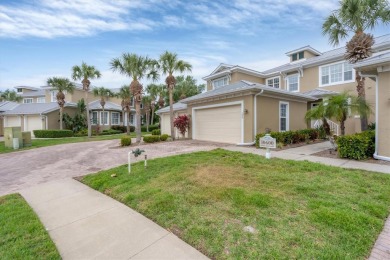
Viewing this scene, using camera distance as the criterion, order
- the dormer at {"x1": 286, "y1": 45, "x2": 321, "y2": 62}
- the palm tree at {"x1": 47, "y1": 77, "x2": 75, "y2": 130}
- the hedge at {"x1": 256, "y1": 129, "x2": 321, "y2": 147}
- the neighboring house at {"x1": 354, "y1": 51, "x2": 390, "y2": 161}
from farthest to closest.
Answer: the palm tree at {"x1": 47, "y1": 77, "x2": 75, "y2": 130}
the dormer at {"x1": 286, "y1": 45, "x2": 321, "y2": 62}
the hedge at {"x1": 256, "y1": 129, "x2": 321, "y2": 147}
the neighboring house at {"x1": 354, "y1": 51, "x2": 390, "y2": 161}

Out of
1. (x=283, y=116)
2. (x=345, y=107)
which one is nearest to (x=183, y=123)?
(x=283, y=116)

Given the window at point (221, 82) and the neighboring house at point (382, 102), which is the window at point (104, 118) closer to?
the window at point (221, 82)

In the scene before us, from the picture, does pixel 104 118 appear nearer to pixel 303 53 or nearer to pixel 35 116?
pixel 35 116

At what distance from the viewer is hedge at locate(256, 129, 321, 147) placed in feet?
35.7

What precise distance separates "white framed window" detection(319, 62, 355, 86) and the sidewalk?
59.9 feet

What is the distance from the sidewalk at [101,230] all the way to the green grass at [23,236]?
0.12 metres

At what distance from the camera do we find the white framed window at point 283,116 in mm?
13266

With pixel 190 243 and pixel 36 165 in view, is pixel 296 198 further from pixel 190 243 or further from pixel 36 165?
pixel 36 165

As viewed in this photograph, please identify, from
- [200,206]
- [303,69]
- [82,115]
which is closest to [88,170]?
[200,206]

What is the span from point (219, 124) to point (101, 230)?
1121 centimetres

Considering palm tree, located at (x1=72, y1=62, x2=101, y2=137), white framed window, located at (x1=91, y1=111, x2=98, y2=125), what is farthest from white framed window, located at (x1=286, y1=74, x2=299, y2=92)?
white framed window, located at (x1=91, y1=111, x2=98, y2=125)

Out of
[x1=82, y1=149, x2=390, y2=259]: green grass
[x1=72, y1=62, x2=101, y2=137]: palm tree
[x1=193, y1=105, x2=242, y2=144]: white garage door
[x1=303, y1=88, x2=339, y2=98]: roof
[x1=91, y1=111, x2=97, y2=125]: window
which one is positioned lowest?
[x1=82, y1=149, x2=390, y2=259]: green grass

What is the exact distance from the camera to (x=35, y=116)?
86.1 ft

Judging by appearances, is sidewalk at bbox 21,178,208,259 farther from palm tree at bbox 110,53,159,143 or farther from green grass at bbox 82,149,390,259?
palm tree at bbox 110,53,159,143
